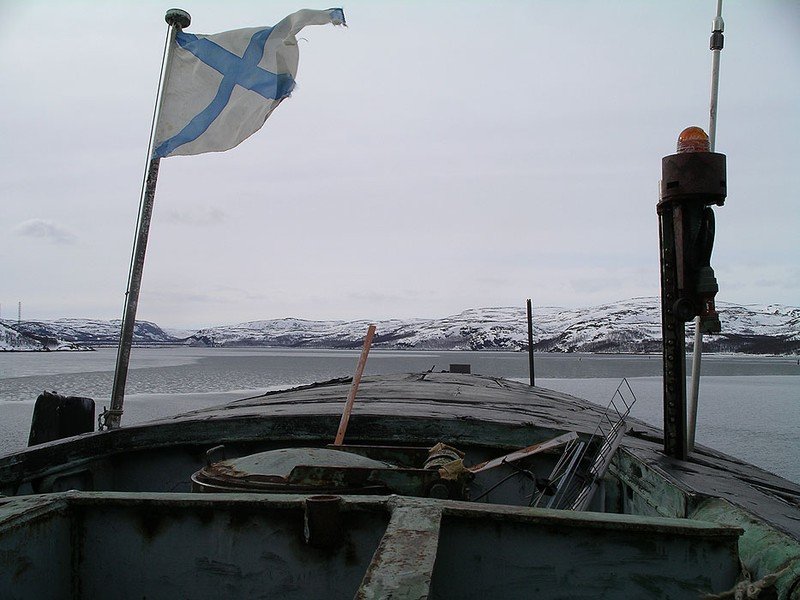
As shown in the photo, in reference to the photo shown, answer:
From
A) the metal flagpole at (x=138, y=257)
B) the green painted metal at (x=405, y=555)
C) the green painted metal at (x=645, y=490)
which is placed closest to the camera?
A: the green painted metal at (x=405, y=555)

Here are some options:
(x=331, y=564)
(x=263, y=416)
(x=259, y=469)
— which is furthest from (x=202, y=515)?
(x=263, y=416)

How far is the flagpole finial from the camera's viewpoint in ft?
22.3

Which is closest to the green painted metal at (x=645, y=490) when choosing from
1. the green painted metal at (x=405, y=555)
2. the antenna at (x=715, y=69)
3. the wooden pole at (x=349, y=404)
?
the green painted metal at (x=405, y=555)

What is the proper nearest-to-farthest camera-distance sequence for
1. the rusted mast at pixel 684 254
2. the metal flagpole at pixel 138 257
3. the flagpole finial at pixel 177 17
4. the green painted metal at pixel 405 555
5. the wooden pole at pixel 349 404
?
the green painted metal at pixel 405 555 → the rusted mast at pixel 684 254 → the wooden pole at pixel 349 404 → the metal flagpole at pixel 138 257 → the flagpole finial at pixel 177 17

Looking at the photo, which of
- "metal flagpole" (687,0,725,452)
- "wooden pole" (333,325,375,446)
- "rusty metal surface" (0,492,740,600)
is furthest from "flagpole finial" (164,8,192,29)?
"rusty metal surface" (0,492,740,600)

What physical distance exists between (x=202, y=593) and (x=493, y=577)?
1103mm

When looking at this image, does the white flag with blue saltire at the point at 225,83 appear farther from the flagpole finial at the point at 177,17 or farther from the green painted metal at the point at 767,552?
the green painted metal at the point at 767,552

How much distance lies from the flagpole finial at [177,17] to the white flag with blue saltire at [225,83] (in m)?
0.11

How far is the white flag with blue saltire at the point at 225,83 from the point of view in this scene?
6816mm

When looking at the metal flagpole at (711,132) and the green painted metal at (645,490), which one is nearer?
the green painted metal at (645,490)

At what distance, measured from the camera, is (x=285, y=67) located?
755cm

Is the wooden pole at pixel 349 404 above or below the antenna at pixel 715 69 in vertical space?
below

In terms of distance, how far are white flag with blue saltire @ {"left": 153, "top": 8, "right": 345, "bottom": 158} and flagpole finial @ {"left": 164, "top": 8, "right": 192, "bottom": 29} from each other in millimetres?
108

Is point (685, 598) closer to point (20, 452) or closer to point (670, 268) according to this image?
point (670, 268)
